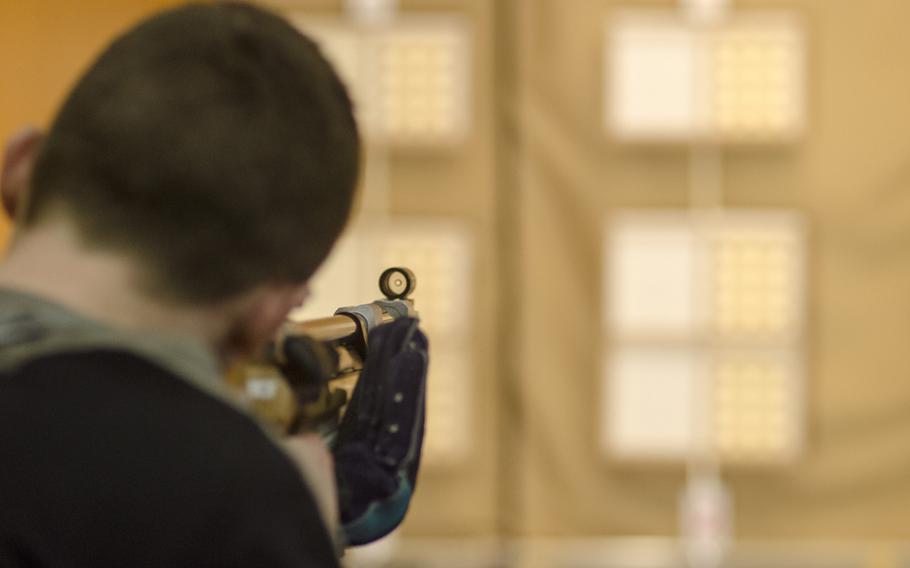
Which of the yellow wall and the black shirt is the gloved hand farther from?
the yellow wall

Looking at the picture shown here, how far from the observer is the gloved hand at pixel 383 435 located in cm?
74

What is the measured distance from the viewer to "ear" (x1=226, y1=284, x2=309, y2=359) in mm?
592

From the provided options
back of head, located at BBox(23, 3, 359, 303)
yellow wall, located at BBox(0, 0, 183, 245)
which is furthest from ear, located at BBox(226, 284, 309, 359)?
yellow wall, located at BBox(0, 0, 183, 245)

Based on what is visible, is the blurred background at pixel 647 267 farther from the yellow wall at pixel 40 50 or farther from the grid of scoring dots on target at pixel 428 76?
the yellow wall at pixel 40 50

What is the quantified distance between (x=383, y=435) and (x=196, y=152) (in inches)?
9.8

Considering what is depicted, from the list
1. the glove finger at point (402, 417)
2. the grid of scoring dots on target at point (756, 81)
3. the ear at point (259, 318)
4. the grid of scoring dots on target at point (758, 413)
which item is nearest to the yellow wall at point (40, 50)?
the grid of scoring dots on target at point (756, 81)

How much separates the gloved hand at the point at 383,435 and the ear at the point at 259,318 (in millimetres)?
139

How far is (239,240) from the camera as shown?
565 millimetres

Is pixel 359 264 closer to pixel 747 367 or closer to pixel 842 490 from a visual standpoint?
pixel 747 367

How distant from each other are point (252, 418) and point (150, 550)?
0.20ft

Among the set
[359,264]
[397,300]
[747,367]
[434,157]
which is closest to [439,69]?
[434,157]

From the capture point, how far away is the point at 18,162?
24.5 inches

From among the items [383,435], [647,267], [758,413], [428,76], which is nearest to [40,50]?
[428,76]

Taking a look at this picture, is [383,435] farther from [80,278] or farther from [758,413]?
[758,413]
